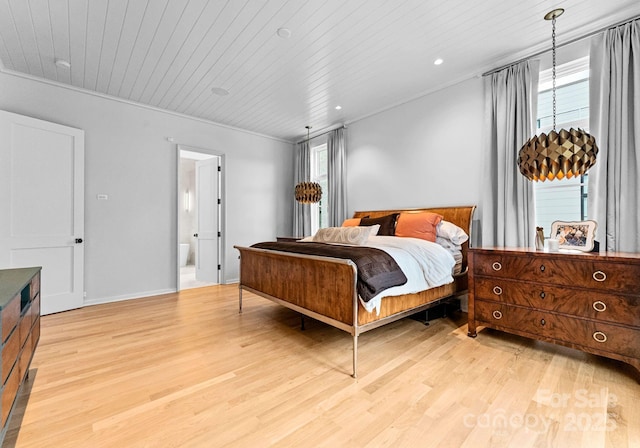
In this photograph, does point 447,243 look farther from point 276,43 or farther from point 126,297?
point 126,297

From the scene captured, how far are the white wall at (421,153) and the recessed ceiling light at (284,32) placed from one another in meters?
2.16

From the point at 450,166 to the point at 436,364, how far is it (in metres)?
2.49

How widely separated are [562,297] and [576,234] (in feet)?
1.93

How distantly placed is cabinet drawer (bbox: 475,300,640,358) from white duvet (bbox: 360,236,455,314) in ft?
1.42

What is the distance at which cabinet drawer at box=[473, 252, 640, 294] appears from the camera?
1956 mm

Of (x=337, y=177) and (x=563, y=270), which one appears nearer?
Answer: (x=563, y=270)

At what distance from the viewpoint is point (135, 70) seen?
3.36m

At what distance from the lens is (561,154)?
7.11 feet

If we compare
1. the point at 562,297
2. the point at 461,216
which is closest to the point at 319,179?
the point at 461,216

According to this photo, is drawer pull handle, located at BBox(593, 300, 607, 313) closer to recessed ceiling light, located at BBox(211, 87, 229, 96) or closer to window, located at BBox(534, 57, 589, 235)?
window, located at BBox(534, 57, 589, 235)

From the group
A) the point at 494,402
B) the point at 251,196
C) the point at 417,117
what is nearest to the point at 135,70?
the point at 251,196

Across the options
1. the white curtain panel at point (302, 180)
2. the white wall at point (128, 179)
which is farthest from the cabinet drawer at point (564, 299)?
the white wall at point (128, 179)

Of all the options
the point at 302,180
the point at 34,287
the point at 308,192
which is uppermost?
the point at 302,180

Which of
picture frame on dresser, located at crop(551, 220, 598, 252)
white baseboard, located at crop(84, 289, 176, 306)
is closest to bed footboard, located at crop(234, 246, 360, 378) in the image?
picture frame on dresser, located at crop(551, 220, 598, 252)
